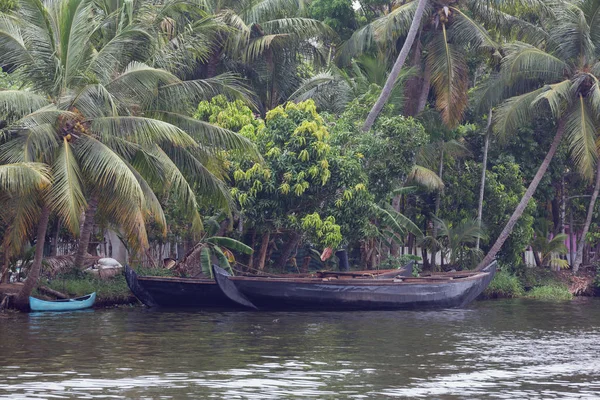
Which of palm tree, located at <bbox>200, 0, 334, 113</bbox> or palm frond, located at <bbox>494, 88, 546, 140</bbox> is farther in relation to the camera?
palm tree, located at <bbox>200, 0, 334, 113</bbox>

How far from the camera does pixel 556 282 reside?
1135 inches

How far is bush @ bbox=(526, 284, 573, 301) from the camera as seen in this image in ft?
90.5

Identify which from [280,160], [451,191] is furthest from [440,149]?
[280,160]

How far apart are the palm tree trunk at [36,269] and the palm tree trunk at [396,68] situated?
371 inches

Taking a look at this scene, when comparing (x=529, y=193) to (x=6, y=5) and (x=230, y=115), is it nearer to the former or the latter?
(x=230, y=115)

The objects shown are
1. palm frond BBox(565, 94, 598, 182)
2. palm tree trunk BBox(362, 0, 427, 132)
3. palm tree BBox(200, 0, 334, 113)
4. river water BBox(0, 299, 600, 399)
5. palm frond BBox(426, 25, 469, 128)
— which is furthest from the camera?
palm tree BBox(200, 0, 334, 113)

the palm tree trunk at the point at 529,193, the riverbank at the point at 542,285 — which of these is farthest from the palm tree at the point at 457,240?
the riverbank at the point at 542,285

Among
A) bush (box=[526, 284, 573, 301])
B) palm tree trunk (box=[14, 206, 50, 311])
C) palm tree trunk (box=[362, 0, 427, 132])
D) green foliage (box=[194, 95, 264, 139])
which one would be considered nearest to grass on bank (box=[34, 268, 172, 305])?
palm tree trunk (box=[14, 206, 50, 311])

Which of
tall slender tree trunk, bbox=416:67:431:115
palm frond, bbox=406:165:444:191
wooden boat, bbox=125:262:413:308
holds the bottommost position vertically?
wooden boat, bbox=125:262:413:308

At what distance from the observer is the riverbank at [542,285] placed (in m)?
27.8

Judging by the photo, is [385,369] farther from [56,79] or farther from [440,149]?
[440,149]

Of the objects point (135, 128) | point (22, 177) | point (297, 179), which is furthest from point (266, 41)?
point (22, 177)

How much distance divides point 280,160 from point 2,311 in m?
7.25

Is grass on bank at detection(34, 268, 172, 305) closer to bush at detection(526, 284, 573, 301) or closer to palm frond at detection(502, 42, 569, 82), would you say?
palm frond at detection(502, 42, 569, 82)
